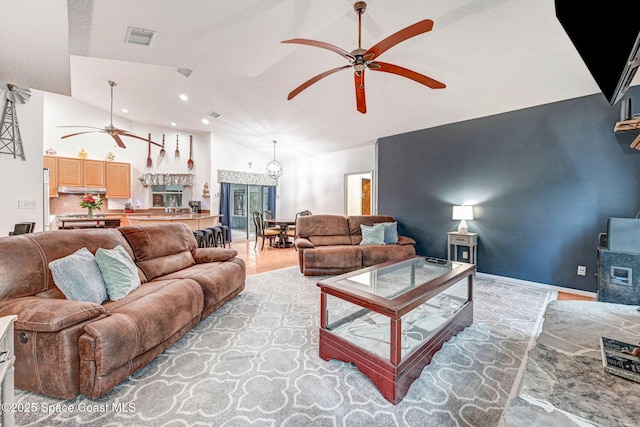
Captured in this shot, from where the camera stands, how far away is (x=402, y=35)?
6.29 ft

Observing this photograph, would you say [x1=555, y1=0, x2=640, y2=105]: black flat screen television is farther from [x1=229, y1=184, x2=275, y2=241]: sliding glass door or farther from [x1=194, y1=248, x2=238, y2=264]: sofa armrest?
[x1=229, y1=184, x2=275, y2=241]: sliding glass door

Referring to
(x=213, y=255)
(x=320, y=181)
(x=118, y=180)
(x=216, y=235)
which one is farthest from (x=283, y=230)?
(x=118, y=180)

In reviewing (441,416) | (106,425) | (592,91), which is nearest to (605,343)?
(441,416)

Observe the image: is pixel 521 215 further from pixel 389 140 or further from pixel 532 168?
pixel 389 140

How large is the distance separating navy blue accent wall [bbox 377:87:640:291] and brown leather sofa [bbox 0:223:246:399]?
416 cm

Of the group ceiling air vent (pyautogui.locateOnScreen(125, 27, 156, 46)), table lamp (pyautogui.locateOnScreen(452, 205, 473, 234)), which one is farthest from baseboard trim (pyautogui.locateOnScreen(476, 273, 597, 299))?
ceiling air vent (pyautogui.locateOnScreen(125, 27, 156, 46))

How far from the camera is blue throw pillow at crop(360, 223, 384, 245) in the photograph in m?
4.86

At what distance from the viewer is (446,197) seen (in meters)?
4.84

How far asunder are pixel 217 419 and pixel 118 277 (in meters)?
1.48

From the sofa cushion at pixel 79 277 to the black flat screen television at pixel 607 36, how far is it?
3.44 meters

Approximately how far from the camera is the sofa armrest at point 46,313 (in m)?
1.49

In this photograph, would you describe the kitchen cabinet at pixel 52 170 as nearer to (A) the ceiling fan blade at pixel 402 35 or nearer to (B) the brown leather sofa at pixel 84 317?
(B) the brown leather sofa at pixel 84 317

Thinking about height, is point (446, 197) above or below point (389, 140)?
below

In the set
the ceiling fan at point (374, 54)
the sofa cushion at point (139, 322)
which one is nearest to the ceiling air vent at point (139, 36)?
the ceiling fan at point (374, 54)
